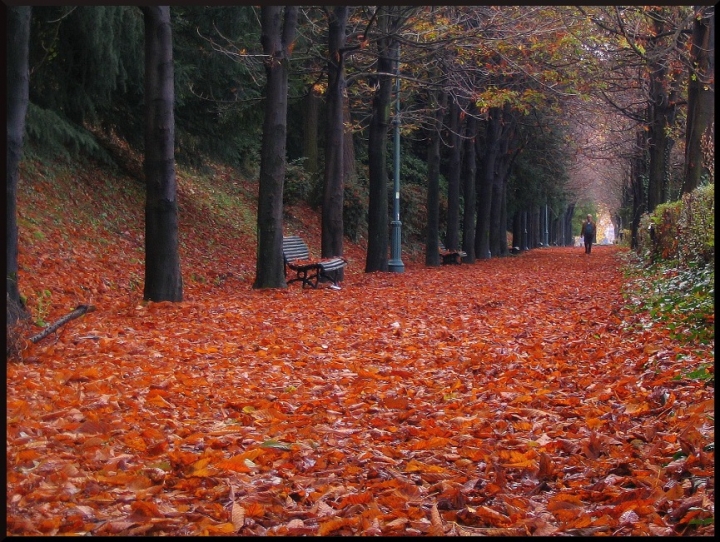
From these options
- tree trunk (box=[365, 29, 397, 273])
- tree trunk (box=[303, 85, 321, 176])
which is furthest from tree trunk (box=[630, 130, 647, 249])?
tree trunk (box=[365, 29, 397, 273])

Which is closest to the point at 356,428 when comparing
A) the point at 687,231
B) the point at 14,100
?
the point at 14,100

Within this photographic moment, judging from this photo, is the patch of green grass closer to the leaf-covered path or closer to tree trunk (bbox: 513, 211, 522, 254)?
the leaf-covered path

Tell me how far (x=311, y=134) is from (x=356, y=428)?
26.5 meters

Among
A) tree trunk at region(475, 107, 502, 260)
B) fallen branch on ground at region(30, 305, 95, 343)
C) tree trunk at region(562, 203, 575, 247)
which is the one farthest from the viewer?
tree trunk at region(562, 203, 575, 247)

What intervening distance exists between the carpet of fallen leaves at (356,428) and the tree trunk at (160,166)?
128cm

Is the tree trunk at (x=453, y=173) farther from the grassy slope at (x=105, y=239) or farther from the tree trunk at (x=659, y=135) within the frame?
the tree trunk at (x=659, y=135)

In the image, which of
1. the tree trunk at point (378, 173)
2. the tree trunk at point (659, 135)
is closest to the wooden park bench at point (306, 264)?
the tree trunk at point (378, 173)

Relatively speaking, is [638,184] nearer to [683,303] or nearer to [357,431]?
[683,303]

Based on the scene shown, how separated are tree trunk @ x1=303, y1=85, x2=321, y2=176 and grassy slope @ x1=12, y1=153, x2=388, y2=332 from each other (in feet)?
15.2

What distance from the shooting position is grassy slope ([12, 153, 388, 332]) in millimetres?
13969

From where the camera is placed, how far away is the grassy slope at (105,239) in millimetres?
13969

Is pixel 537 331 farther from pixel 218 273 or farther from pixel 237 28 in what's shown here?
pixel 237 28

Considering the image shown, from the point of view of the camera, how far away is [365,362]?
889cm

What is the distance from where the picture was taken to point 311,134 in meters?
31.8
